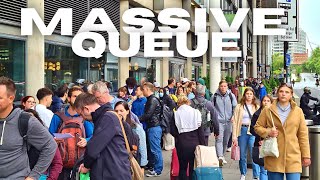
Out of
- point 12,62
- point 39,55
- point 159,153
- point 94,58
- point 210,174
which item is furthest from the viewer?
point 94,58

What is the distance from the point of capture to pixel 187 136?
8.02 meters

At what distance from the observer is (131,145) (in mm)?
5309

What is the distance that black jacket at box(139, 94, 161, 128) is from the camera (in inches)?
393

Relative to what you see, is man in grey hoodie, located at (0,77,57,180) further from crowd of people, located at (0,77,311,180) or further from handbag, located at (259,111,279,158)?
handbag, located at (259,111,279,158)

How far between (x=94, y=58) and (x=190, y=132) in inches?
496

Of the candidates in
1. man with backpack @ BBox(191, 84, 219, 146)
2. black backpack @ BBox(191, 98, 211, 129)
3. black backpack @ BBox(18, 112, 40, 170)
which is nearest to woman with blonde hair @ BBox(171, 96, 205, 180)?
man with backpack @ BBox(191, 84, 219, 146)

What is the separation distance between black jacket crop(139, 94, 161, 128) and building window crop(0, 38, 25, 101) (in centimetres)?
492

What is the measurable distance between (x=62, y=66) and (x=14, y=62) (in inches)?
129

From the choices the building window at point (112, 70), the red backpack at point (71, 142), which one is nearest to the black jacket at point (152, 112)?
the red backpack at point (71, 142)

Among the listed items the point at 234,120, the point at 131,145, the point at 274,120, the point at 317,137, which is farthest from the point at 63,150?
the point at 234,120

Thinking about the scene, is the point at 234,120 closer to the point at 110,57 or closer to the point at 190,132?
the point at 190,132

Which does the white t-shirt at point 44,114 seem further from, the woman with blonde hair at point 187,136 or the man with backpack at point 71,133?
the woman with blonde hair at point 187,136

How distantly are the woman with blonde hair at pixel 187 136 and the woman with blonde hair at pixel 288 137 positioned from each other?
5.52ft

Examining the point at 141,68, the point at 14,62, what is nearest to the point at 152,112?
the point at 14,62
